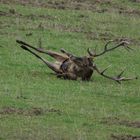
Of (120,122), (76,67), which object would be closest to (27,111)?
(120,122)

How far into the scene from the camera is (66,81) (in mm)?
16375

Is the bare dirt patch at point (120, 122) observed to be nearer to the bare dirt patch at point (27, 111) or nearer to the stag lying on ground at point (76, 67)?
Answer: the bare dirt patch at point (27, 111)

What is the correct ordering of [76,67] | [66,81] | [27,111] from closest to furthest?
[27,111]
[66,81]
[76,67]

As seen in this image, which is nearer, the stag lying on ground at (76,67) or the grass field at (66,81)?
the grass field at (66,81)

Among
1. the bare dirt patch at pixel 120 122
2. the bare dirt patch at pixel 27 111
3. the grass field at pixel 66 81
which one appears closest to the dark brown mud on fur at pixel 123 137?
Answer: the grass field at pixel 66 81

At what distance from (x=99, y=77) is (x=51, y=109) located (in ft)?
13.5

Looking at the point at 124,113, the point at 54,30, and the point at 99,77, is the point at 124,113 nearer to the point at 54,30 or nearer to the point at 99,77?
the point at 99,77

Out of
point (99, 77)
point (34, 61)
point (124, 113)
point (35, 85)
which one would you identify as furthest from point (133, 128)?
point (34, 61)

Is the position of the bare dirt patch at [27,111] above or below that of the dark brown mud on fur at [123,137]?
above

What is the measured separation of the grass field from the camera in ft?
40.7

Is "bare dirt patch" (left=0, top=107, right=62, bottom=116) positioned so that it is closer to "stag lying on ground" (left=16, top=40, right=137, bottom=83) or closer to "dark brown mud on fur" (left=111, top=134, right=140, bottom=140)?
"dark brown mud on fur" (left=111, top=134, right=140, bottom=140)

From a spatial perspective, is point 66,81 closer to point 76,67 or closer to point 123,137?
point 76,67

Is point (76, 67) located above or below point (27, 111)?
above

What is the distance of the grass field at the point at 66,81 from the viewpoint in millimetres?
12391
